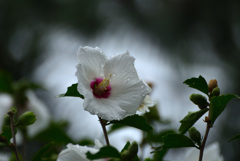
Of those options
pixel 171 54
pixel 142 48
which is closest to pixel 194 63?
pixel 171 54

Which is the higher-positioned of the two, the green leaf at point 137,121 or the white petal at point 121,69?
the white petal at point 121,69

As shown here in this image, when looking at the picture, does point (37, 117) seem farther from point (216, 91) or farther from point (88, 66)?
point (216, 91)

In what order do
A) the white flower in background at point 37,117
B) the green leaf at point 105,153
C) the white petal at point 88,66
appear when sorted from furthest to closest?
1. the white flower in background at point 37,117
2. the white petal at point 88,66
3. the green leaf at point 105,153

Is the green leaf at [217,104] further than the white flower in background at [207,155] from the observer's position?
No

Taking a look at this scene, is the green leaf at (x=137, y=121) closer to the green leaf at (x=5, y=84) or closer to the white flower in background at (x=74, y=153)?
the white flower in background at (x=74, y=153)

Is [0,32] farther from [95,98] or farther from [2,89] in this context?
[95,98]

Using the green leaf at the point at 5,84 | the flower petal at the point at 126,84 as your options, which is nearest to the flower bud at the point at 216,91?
the flower petal at the point at 126,84

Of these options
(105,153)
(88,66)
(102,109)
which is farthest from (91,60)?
(105,153)
